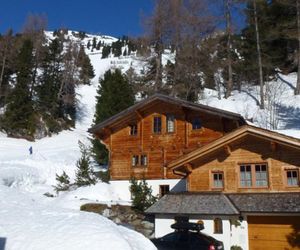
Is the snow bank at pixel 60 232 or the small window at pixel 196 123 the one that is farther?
the small window at pixel 196 123

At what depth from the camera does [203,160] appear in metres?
22.3

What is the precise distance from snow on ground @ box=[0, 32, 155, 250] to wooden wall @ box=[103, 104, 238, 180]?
7.62 ft

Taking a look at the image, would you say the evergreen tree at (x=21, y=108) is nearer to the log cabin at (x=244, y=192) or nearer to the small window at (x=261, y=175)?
the log cabin at (x=244, y=192)

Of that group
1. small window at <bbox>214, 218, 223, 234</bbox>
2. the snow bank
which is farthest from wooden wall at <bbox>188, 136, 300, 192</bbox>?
the snow bank

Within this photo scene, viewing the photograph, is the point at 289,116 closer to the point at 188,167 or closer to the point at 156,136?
the point at 156,136

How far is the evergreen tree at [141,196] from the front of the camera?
83.9ft

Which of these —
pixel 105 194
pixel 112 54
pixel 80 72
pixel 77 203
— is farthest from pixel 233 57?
pixel 112 54

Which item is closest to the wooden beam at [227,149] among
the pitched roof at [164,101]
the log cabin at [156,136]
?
the pitched roof at [164,101]

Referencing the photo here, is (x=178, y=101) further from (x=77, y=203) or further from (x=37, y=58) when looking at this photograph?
(x=37, y=58)

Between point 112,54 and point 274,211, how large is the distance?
13739cm

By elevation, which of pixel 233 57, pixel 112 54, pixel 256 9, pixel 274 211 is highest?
pixel 112 54

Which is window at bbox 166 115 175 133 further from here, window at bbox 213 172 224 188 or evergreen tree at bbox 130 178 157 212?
window at bbox 213 172 224 188

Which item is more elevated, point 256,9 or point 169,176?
point 256,9

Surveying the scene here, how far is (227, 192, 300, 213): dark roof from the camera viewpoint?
18578mm
